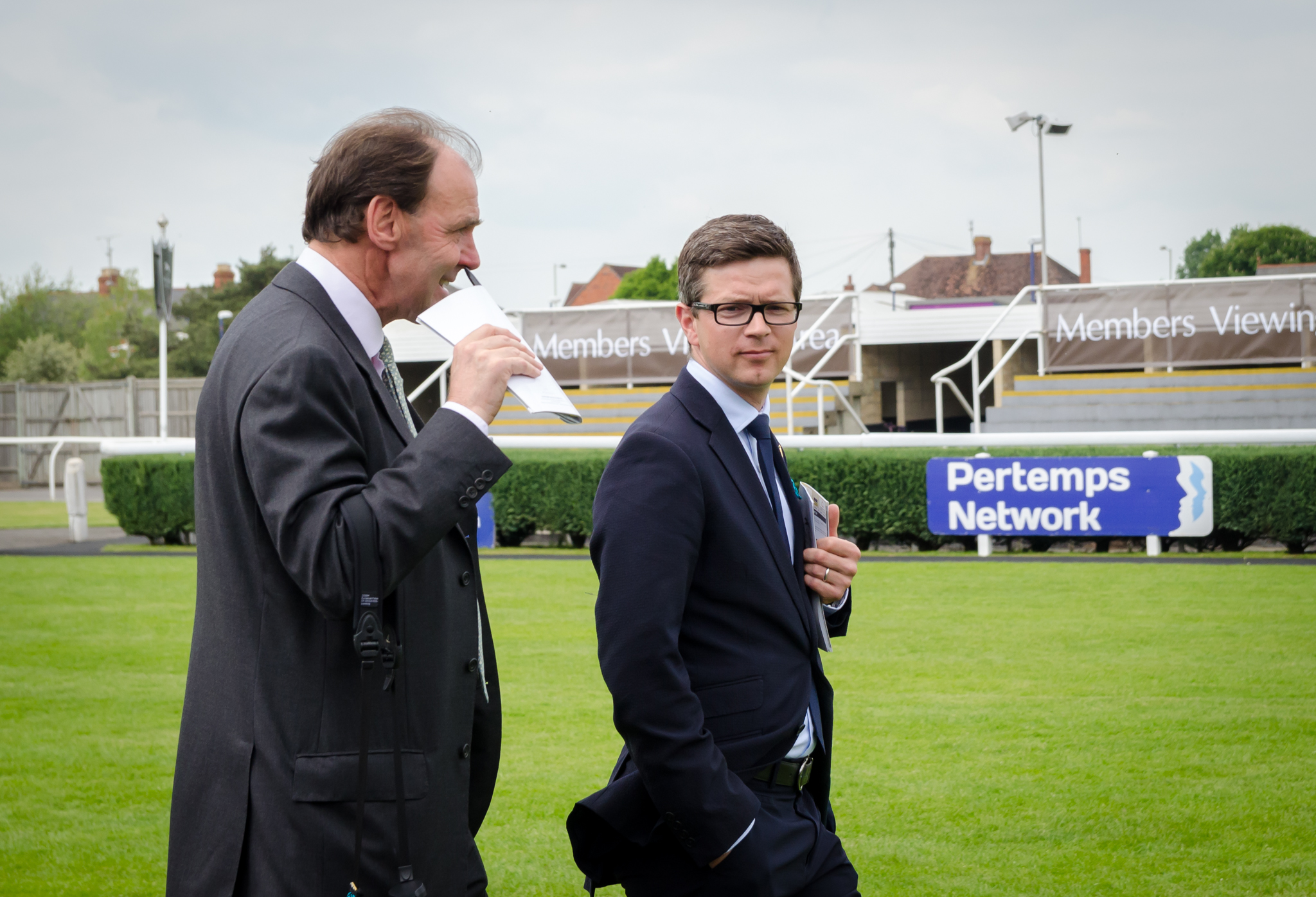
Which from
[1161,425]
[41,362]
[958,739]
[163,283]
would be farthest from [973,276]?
[958,739]

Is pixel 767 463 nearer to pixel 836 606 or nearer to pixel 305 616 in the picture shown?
pixel 836 606

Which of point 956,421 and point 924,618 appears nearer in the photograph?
point 924,618

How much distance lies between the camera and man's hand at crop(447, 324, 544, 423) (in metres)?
1.89

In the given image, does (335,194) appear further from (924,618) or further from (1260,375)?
(1260,375)

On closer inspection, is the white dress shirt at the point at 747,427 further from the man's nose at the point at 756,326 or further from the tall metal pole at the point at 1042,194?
the tall metal pole at the point at 1042,194

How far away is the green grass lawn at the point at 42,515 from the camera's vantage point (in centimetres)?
1800

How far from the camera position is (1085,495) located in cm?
1122

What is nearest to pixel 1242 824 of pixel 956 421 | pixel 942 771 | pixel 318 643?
pixel 942 771

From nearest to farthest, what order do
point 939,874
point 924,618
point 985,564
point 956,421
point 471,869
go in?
point 471,869 < point 939,874 < point 924,618 < point 985,564 < point 956,421

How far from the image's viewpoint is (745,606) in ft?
7.47

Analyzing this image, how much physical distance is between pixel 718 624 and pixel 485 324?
→ 748 millimetres

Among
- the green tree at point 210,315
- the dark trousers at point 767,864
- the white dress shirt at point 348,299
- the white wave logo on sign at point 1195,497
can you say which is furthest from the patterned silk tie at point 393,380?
the green tree at point 210,315

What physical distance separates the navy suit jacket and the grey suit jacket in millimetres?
367

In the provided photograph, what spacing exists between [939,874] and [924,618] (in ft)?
14.7
